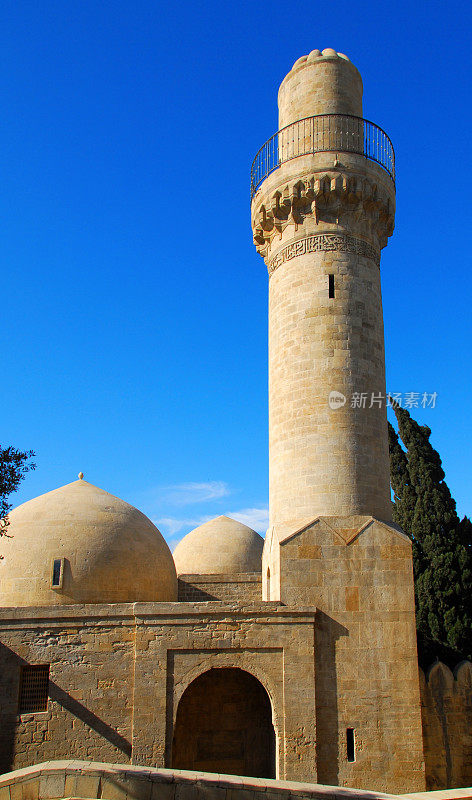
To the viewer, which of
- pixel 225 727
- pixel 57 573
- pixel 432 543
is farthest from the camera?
pixel 432 543

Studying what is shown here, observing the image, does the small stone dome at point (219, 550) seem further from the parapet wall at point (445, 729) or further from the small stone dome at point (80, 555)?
the parapet wall at point (445, 729)

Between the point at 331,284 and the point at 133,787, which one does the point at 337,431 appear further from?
the point at 133,787

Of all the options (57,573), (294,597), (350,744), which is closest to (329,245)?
(294,597)

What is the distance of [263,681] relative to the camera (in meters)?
10.1

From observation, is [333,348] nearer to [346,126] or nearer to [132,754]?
[346,126]

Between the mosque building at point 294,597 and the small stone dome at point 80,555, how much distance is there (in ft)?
0.11

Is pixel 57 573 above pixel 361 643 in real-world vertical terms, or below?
above

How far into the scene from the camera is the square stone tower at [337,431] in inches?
396

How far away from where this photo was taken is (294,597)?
34.5 ft

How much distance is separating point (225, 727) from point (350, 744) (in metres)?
2.79

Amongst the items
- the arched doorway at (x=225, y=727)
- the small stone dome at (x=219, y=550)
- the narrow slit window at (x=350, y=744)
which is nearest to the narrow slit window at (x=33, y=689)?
the arched doorway at (x=225, y=727)

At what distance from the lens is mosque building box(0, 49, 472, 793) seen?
9906 mm

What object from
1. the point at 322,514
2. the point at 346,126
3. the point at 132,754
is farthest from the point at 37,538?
the point at 346,126

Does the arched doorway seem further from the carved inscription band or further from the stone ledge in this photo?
the carved inscription band
